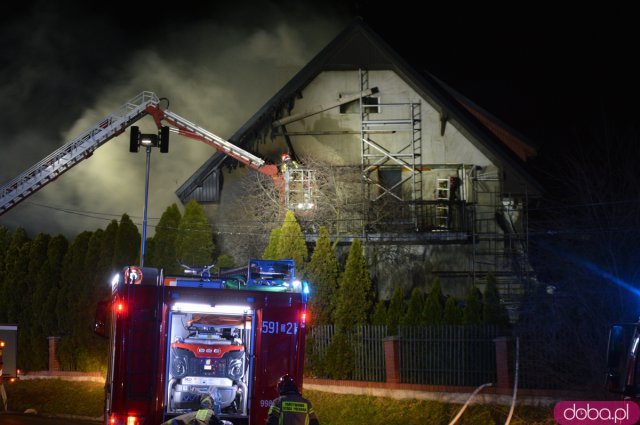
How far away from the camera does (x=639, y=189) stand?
1886cm

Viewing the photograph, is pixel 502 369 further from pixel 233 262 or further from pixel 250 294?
pixel 233 262

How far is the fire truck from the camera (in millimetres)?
10188

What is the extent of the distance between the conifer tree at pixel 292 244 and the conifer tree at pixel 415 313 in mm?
4476

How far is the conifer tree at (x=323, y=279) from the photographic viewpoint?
944 inches

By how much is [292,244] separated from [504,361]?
9.82 m

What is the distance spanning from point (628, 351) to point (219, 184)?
2329cm

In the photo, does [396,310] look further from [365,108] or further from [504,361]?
[365,108]

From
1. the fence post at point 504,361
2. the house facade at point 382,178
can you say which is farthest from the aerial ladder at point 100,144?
the fence post at point 504,361

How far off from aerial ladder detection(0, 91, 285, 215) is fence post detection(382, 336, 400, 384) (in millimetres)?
9972

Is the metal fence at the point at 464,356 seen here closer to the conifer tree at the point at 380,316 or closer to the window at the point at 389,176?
the conifer tree at the point at 380,316

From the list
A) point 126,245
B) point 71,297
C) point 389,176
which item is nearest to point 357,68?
point 389,176

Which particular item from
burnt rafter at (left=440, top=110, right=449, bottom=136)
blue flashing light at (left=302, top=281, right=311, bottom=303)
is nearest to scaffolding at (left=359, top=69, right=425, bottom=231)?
burnt rafter at (left=440, top=110, right=449, bottom=136)

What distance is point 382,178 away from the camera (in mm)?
29719

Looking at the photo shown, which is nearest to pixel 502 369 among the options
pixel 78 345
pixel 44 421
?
pixel 44 421
